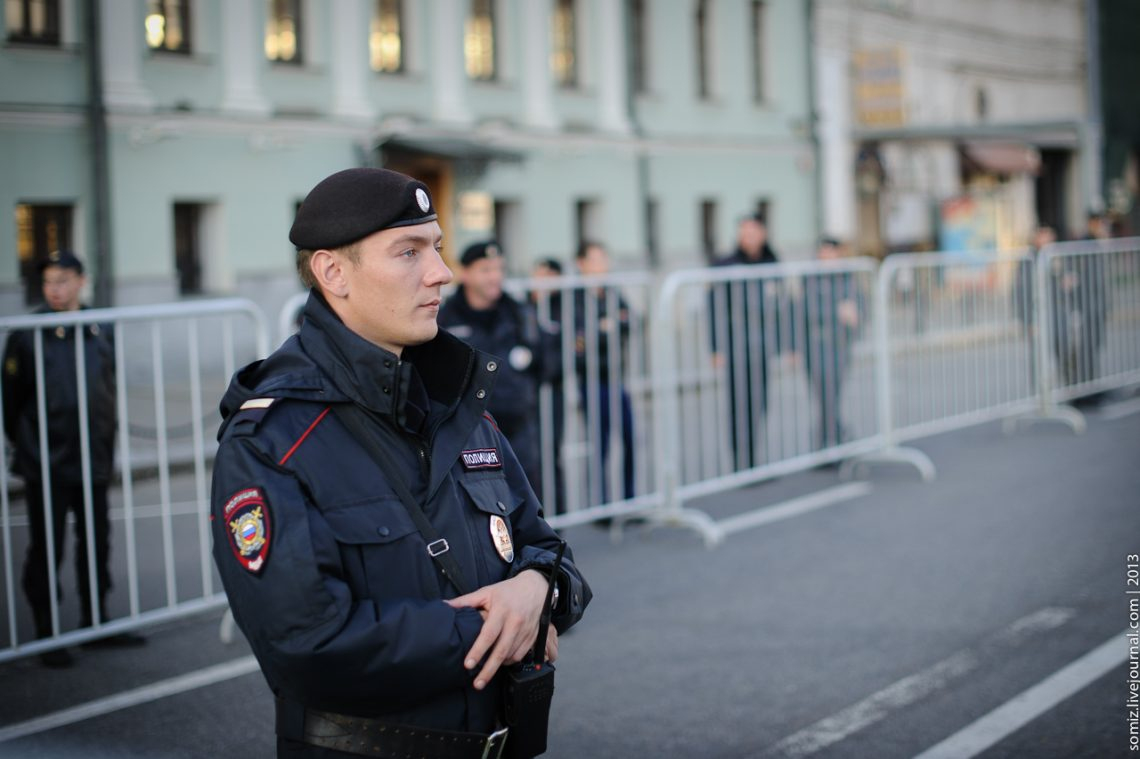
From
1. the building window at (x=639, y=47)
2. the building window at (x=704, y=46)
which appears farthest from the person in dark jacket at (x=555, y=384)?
the building window at (x=704, y=46)

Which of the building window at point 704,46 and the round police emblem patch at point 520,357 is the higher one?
the building window at point 704,46

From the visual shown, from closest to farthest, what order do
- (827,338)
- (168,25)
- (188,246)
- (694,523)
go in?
(694,523) < (827,338) < (168,25) < (188,246)

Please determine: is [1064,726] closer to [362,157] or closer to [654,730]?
[654,730]

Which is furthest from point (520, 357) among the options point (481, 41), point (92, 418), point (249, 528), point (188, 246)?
point (481, 41)

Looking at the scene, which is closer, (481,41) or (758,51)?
(481,41)

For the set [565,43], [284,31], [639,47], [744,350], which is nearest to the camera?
[744,350]

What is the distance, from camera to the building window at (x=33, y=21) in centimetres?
1841

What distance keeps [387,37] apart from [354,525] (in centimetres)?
2200

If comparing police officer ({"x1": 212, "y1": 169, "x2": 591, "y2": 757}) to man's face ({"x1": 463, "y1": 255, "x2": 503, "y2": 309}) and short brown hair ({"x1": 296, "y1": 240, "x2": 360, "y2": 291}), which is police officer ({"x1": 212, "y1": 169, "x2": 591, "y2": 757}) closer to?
short brown hair ({"x1": 296, "y1": 240, "x2": 360, "y2": 291})

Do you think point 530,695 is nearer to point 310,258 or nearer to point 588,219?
point 310,258

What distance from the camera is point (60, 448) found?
6469 millimetres

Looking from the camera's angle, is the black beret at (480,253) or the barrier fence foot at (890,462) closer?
the black beret at (480,253)

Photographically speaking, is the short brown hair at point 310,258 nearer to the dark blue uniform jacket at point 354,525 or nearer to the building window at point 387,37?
the dark blue uniform jacket at point 354,525

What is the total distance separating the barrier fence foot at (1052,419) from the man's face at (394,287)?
11.2 metres
